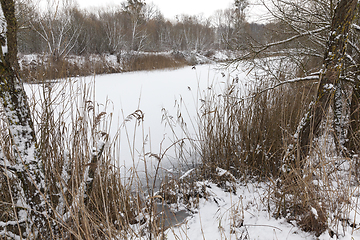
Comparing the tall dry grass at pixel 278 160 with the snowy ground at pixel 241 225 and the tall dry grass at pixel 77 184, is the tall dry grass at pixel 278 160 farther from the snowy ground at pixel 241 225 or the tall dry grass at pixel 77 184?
the tall dry grass at pixel 77 184

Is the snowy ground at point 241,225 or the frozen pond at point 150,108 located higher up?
the frozen pond at point 150,108

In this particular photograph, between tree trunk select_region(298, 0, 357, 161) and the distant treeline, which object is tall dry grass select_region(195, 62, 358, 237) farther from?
the distant treeline

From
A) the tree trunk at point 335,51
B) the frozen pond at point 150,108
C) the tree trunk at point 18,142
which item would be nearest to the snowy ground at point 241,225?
the tree trunk at point 335,51

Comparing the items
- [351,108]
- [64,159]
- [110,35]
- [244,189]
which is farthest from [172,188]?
[110,35]

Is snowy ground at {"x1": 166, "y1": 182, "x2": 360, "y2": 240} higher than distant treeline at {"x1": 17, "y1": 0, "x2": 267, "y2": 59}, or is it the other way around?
distant treeline at {"x1": 17, "y1": 0, "x2": 267, "y2": 59}

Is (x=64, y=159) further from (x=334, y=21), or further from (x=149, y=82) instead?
(x=149, y=82)

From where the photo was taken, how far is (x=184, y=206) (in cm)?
176

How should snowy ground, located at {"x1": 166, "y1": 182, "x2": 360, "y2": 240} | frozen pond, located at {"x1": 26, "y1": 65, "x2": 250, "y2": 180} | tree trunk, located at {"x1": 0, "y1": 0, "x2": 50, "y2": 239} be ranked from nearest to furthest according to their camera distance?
1. tree trunk, located at {"x1": 0, "y1": 0, "x2": 50, "y2": 239}
2. snowy ground, located at {"x1": 166, "y1": 182, "x2": 360, "y2": 240}
3. frozen pond, located at {"x1": 26, "y1": 65, "x2": 250, "y2": 180}

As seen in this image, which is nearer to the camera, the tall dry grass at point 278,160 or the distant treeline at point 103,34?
the tall dry grass at point 278,160

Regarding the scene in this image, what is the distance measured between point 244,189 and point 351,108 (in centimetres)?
143

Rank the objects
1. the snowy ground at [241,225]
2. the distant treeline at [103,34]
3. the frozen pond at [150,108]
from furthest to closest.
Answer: the distant treeline at [103,34]
the frozen pond at [150,108]
the snowy ground at [241,225]

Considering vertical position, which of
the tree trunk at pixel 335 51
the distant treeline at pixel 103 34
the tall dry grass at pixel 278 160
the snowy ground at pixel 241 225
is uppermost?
the distant treeline at pixel 103 34

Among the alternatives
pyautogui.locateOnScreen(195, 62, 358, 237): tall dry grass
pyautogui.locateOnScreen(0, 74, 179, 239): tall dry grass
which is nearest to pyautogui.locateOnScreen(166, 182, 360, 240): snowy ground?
pyautogui.locateOnScreen(195, 62, 358, 237): tall dry grass

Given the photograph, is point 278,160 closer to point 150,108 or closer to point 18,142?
point 18,142
